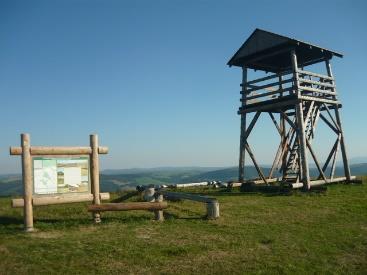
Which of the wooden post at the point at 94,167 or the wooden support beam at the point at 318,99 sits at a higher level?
the wooden support beam at the point at 318,99

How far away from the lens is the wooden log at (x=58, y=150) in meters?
11.2

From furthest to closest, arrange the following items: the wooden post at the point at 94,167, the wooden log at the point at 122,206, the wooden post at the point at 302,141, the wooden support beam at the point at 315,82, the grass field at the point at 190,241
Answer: the wooden support beam at the point at 315,82 → the wooden post at the point at 302,141 → the wooden post at the point at 94,167 → the wooden log at the point at 122,206 → the grass field at the point at 190,241

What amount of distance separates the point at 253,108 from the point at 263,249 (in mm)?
14542

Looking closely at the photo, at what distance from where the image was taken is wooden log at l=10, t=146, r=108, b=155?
11.2 metres

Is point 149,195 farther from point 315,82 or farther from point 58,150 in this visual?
point 315,82

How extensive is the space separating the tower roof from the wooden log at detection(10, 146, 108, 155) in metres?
13.2

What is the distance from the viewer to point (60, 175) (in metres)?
12.0

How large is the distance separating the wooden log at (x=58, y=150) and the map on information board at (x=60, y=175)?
7.5 inches

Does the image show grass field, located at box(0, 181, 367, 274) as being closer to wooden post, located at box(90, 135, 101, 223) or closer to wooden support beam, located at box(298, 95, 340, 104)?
wooden post, located at box(90, 135, 101, 223)

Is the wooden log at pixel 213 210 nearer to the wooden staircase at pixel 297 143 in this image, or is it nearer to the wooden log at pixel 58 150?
the wooden log at pixel 58 150

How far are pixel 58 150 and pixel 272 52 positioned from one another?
15.1 meters

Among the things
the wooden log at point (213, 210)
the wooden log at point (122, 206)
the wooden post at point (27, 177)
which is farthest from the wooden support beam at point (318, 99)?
the wooden post at point (27, 177)

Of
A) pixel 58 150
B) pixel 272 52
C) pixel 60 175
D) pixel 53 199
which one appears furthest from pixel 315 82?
pixel 53 199

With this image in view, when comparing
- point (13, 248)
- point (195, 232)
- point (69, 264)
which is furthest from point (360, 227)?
point (13, 248)
